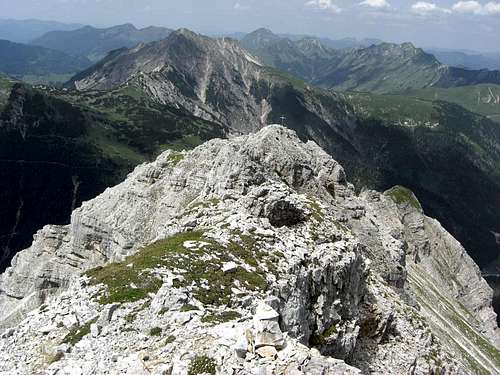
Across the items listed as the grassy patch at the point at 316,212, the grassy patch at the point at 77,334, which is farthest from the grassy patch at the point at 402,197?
the grassy patch at the point at 77,334

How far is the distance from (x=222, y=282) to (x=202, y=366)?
8.29 meters

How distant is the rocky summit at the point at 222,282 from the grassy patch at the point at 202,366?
0.05 meters

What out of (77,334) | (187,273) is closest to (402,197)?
(187,273)

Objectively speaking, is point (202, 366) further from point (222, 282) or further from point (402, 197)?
point (402, 197)

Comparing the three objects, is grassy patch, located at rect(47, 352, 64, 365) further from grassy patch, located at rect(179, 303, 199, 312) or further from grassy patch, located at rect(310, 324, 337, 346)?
grassy patch, located at rect(310, 324, 337, 346)

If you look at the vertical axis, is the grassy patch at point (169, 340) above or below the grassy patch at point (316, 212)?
above

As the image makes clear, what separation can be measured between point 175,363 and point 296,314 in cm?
1113

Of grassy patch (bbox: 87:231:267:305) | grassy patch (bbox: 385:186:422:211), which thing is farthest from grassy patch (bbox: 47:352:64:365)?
grassy patch (bbox: 385:186:422:211)

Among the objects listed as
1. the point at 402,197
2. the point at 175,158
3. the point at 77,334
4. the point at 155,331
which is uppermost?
the point at 155,331

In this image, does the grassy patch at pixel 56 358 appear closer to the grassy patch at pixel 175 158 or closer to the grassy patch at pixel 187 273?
the grassy patch at pixel 187 273

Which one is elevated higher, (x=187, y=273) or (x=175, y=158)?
(x=187, y=273)

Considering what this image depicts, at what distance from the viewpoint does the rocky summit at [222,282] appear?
2008cm

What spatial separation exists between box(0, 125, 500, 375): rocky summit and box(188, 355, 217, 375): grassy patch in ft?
0.17

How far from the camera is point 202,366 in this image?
18.5 m
